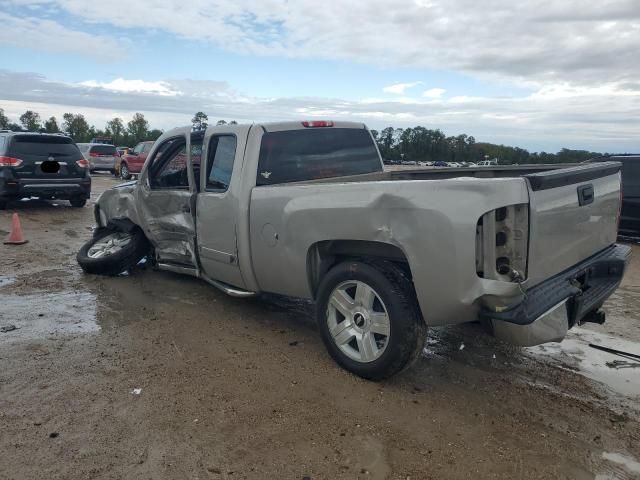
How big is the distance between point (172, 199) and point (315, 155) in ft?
5.38

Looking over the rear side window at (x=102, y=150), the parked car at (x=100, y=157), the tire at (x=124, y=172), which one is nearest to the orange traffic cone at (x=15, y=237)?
the tire at (x=124, y=172)

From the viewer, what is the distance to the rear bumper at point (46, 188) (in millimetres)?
12234

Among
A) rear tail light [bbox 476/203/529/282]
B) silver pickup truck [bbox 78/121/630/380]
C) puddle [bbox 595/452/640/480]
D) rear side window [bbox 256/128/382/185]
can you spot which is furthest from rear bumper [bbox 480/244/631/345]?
rear side window [bbox 256/128/382/185]

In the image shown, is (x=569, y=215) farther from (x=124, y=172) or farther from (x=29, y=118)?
(x=29, y=118)

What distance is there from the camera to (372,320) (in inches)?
149

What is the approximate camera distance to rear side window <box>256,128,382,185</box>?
4.85 metres

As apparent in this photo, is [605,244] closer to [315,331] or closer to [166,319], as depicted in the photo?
→ [315,331]

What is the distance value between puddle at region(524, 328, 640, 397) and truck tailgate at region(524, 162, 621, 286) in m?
0.96

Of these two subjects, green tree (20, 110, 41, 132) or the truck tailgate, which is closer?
the truck tailgate

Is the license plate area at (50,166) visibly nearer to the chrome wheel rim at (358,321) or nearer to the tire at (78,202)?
the tire at (78,202)

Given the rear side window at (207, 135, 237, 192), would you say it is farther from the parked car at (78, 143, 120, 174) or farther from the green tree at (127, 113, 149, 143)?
the green tree at (127, 113, 149, 143)

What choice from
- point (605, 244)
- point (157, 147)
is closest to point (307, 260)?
point (605, 244)

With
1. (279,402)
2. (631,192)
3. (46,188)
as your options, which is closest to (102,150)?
(46,188)

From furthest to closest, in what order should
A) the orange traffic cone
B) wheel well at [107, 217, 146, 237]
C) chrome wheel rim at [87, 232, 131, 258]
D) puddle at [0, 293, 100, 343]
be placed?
the orange traffic cone
chrome wheel rim at [87, 232, 131, 258]
wheel well at [107, 217, 146, 237]
puddle at [0, 293, 100, 343]
